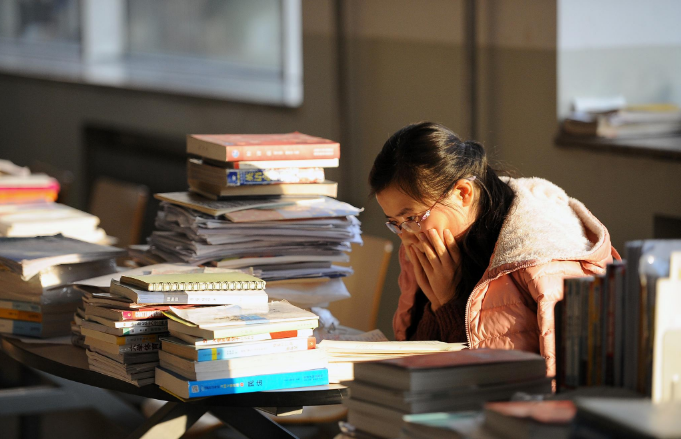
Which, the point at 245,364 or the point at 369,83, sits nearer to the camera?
the point at 245,364

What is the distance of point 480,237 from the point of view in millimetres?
1565

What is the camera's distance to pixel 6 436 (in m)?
3.08

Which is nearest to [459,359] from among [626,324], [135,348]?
[626,324]

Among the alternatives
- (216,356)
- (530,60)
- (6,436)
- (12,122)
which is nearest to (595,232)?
(216,356)

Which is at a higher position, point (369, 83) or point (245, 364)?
point (369, 83)

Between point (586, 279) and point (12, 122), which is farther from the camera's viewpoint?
point (12, 122)

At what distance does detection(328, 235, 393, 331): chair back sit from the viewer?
7.34 feet

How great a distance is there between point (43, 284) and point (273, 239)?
490 millimetres

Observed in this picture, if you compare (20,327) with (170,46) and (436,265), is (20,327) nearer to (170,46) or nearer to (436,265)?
(436,265)

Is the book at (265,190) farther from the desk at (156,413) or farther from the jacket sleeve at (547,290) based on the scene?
the jacket sleeve at (547,290)

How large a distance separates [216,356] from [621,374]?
1.98 ft

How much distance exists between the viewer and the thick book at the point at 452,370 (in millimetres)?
968

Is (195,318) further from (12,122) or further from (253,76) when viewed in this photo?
(12,122)

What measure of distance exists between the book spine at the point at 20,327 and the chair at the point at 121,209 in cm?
141
